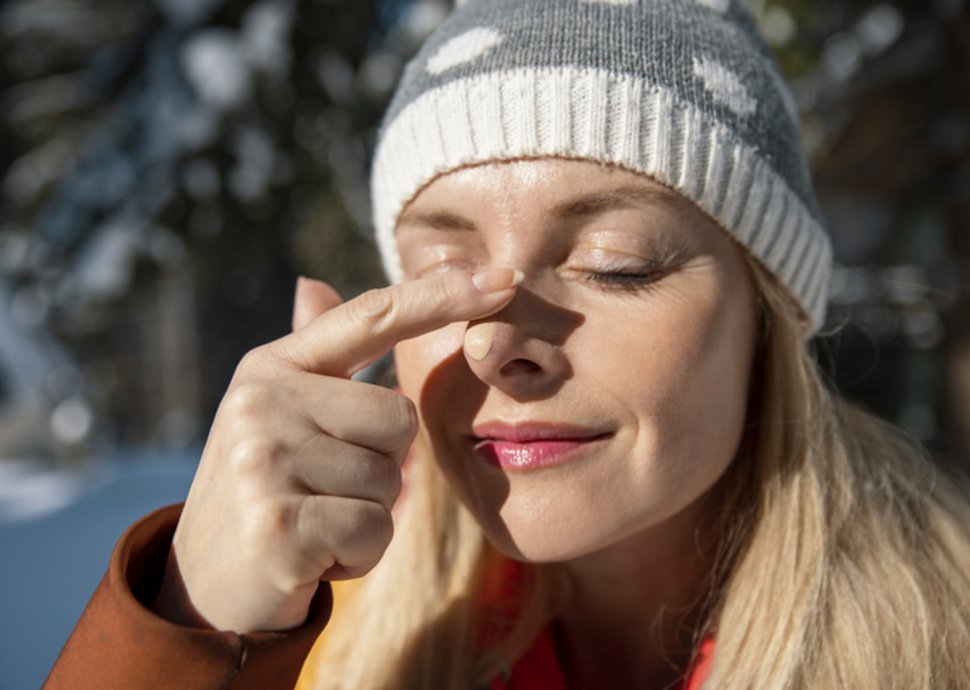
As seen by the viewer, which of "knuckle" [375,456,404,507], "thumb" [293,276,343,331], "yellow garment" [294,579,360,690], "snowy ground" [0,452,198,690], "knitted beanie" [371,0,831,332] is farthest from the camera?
"snowy ground" [0,452,198,690]

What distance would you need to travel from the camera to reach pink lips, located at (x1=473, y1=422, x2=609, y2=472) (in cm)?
128

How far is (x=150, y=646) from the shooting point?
1.01 m

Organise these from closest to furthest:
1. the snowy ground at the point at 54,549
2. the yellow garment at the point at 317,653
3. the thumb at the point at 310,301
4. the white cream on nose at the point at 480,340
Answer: the white cream on nose at the point at 480,340 → the thumb at the point at 310,301 → the yellow garment at the point at 317,653 → the snowy ground at the point at 54,549

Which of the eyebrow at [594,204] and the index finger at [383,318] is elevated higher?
the eyebrow at [594,204]

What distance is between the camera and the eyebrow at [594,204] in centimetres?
130

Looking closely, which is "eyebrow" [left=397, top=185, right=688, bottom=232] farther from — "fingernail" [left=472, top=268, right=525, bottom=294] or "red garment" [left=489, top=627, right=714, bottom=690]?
"red garment" [left=489, top=627, right=714, bottom=690]

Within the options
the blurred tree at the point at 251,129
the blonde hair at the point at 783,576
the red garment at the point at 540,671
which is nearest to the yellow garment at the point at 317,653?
the blonde hair at the point at 783,576

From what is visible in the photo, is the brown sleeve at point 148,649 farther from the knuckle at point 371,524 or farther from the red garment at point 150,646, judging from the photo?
the knuckle at point 371,524

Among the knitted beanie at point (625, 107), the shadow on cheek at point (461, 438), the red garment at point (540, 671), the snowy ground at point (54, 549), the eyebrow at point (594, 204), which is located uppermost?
the knitted beanie at point (625, 107)

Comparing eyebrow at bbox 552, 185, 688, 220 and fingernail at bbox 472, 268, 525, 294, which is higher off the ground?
eyebrow at bbox 552, 185, 688, 220

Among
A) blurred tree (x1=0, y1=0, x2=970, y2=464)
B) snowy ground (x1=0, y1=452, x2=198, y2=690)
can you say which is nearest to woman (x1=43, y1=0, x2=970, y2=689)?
snowy ground (x1=0, y1=452, x2=198, y2=690)

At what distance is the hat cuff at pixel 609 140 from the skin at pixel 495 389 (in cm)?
3

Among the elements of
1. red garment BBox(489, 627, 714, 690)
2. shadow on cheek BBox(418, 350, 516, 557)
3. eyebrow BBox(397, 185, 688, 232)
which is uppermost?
eyebrow BBox(397, 185, 688, 232)

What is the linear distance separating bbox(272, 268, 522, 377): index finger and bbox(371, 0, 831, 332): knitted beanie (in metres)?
0.28
